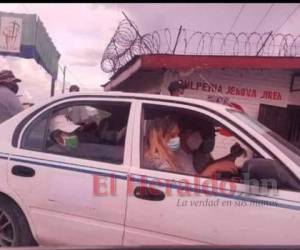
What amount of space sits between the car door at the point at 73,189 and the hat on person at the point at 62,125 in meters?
0.11

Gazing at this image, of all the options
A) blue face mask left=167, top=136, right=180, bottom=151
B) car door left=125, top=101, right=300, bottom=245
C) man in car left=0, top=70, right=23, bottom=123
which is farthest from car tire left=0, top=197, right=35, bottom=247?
man in car left=0, top=70, right=23, bottom=123

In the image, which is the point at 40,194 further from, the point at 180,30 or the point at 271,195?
the point at 180,30

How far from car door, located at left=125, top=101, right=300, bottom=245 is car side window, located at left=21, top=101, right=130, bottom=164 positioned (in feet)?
0.82

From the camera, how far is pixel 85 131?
452 centimetres

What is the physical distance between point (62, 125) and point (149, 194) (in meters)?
1.07

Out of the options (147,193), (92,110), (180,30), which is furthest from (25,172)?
(180,30)

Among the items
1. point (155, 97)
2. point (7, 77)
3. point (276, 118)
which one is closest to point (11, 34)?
point (276, 118)

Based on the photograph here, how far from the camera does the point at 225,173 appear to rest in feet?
13.3

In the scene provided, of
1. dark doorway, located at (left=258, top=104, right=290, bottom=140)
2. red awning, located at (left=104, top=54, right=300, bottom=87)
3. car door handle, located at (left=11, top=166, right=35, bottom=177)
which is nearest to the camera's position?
car door handle, located at (left=11, top=166, right=35, bottom=177)

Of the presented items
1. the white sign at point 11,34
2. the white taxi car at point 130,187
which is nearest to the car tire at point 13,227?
the white taxi car at point 130,187

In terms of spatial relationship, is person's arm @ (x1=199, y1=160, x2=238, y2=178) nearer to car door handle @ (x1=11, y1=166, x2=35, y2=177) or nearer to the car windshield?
the car windshield

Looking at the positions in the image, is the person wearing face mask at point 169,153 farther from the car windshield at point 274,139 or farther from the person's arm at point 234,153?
the car windshield at point 274,139

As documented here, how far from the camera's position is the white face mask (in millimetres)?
4426

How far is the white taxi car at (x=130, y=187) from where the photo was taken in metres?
3.79
